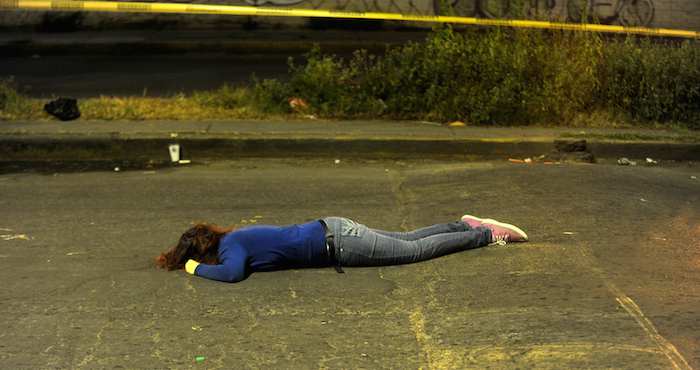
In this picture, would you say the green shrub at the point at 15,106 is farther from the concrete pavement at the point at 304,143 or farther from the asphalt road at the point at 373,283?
the asphalt road at the point at 373,283

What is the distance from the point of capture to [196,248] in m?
5.70

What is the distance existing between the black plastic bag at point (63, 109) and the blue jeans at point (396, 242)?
560cm

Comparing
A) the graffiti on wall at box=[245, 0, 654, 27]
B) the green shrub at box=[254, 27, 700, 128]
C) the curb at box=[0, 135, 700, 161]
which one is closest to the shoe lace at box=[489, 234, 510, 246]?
the curb at box=[0, 135, 700, 161]

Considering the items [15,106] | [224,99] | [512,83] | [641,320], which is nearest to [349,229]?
[641,320]

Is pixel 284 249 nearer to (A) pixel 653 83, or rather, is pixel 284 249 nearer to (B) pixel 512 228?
(B) pixel 512 228

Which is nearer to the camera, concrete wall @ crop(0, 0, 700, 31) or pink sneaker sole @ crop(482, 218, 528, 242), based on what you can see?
pink sneaker sole @ crop(482, 218, 528, 242)

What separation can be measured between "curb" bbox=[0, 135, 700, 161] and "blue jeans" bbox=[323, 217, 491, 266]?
3398 mm

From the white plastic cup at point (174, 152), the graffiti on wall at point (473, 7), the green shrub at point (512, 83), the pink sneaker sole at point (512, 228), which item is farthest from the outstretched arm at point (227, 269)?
the graffiti on wall at point (473, 7)

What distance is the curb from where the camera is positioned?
9516 millimetres

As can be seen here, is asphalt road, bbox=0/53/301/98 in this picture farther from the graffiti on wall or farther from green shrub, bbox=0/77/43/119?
the graffiti on wall

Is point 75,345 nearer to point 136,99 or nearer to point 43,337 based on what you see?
point 43,337

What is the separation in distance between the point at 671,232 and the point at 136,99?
6811mm

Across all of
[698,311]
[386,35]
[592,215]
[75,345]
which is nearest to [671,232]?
[592,215]

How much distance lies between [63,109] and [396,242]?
5898 mm
